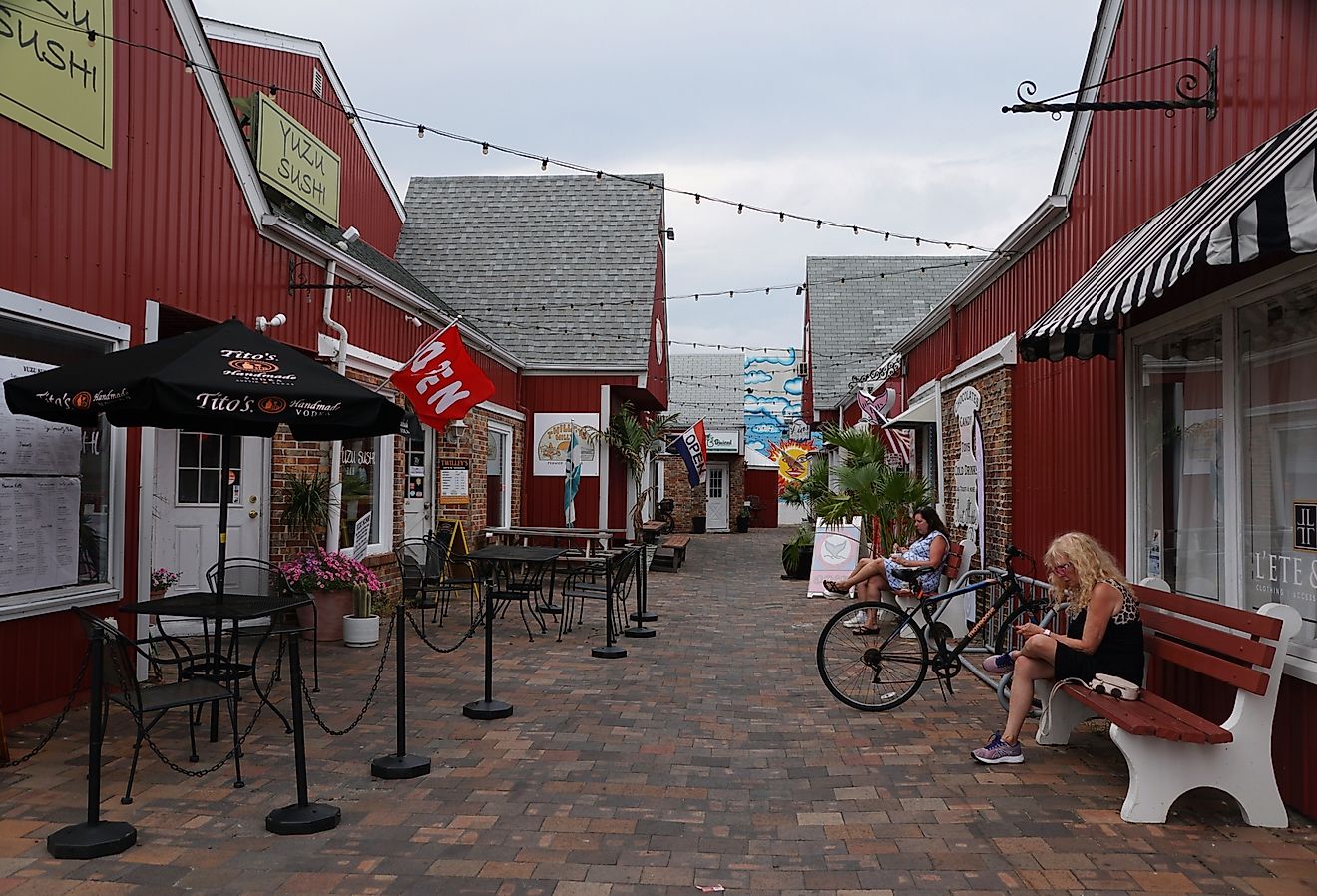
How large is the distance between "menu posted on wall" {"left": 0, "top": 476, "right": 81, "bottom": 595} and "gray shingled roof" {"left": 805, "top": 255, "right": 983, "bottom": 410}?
62.7ft

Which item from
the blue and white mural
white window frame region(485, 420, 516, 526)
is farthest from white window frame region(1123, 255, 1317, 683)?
the blue and white mural

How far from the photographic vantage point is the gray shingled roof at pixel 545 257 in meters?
17.2

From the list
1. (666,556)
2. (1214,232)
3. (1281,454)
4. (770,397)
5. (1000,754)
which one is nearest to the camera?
(1214,232)

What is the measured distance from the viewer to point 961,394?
10.4m

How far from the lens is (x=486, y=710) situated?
245 inches

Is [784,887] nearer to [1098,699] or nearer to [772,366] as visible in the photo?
[1098,699]

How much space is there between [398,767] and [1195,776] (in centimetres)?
368

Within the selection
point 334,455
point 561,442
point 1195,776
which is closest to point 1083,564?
point 1195,776

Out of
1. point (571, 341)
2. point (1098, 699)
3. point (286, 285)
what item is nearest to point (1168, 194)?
point (1098, 699)

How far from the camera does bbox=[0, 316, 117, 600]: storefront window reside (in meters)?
5.59

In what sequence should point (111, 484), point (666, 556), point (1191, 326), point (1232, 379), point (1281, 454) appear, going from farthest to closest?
point (666, 556)
point (111, 484)
point (1191, 326)
point (1232, 379)
point (1281, 454)

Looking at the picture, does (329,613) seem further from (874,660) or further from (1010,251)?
(1010,251)

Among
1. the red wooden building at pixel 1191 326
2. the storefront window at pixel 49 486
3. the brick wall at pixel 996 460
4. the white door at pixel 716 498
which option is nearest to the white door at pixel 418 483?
the storefront window at pixel 49 486

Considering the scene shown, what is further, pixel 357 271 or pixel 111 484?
pixel 357 271
